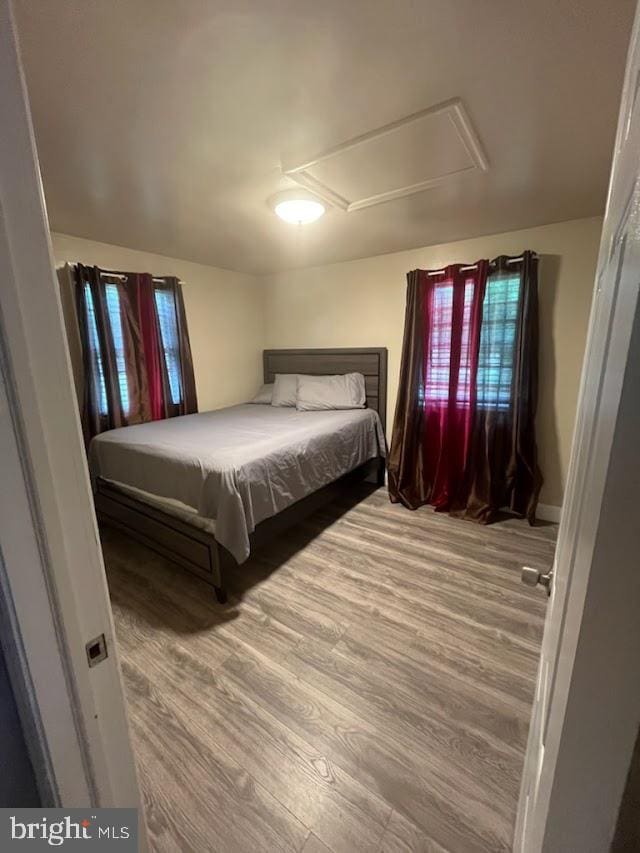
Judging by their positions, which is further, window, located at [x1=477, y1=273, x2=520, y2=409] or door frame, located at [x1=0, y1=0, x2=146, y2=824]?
window, located at [x1=477, y1=273, x2=520, y2=409]

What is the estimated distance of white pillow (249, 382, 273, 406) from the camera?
3898mm

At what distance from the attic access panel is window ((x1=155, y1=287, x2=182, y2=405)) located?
72.7 inches

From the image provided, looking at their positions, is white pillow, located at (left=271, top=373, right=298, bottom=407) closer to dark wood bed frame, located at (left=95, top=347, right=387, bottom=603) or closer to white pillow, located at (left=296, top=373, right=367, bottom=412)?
white pillow, located at (left=296, top=373, right=367, bottom=412)

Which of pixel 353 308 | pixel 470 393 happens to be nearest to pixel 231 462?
pixel 470 393

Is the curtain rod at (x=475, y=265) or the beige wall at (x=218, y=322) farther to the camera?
the beige wall at (x=218, y=322)

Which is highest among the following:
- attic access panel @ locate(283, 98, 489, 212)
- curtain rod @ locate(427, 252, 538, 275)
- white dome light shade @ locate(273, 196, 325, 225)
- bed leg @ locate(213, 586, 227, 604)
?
attic access panel @ locate(283, 98, 489, 212)

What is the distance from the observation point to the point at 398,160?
1.67 meters

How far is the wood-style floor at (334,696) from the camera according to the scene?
1.04 metres

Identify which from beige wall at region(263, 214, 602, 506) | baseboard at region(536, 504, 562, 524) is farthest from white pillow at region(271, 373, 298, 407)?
baseboard at region(536, 504, 562, 524)

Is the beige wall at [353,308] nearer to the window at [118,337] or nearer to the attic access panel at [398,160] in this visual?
the window at [118,337]

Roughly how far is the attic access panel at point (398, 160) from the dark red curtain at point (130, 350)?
184 cm

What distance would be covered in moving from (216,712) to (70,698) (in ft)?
3.43

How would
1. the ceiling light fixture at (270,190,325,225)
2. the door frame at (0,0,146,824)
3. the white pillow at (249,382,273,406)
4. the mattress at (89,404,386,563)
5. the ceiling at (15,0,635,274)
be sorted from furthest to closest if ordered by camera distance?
the white pillow at (249,382,273,406) < the ceiling light fixture at (270,190,325,225) < the mattress at (89,404,386,563) < the ceiling at (15,0,635,274) < the door frame at (0,0,146,824)

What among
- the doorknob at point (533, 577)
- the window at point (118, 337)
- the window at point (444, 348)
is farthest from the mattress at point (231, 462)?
the doorknob at point (533, 577)
